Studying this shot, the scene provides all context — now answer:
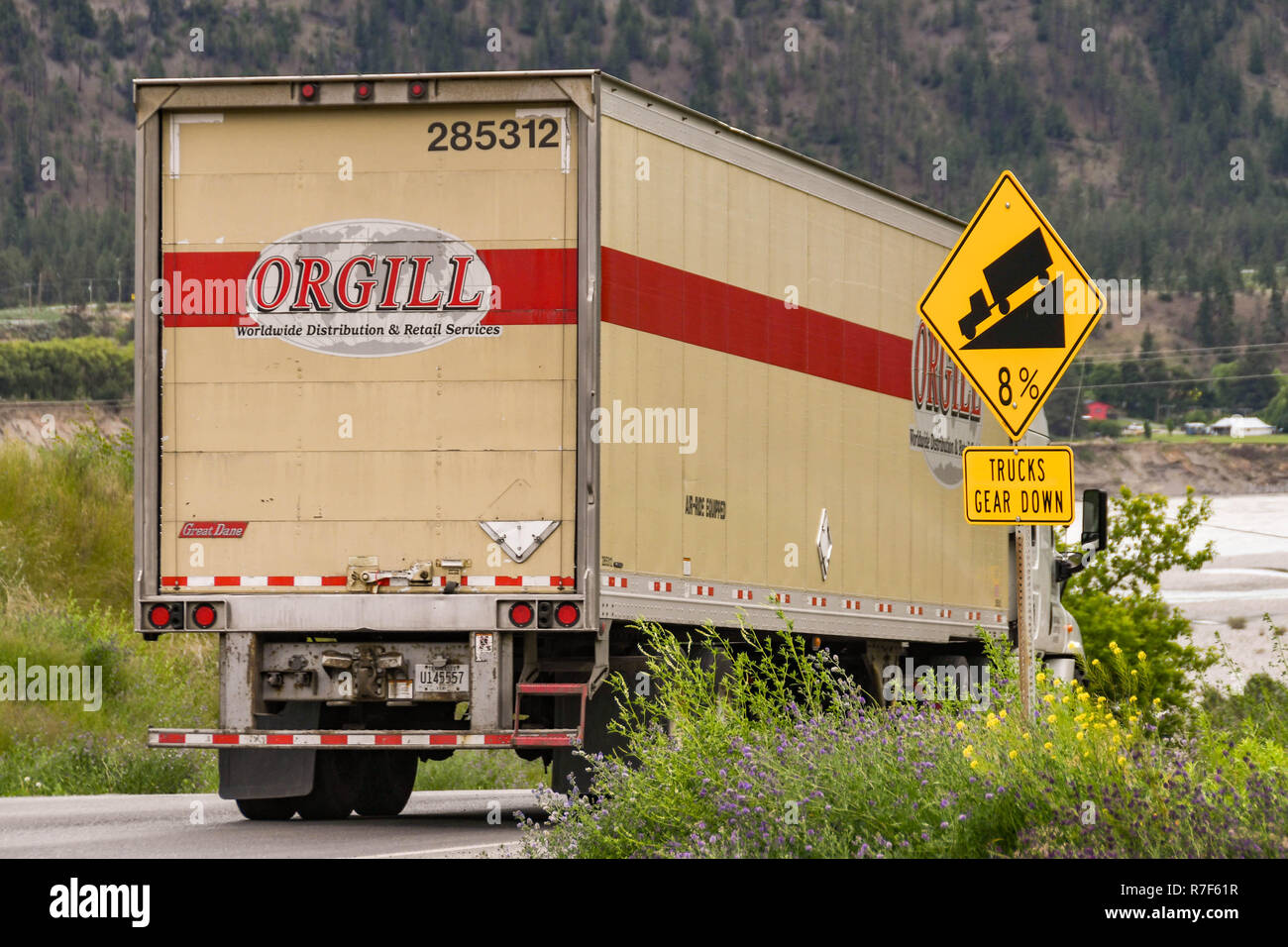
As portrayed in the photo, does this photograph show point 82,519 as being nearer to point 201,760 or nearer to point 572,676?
point 201,760

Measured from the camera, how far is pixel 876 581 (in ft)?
49.6

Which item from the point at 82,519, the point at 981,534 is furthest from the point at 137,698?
the point at 981,534

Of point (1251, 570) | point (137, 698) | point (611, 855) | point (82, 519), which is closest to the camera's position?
point (611, 855)

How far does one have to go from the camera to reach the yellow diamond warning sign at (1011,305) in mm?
9602

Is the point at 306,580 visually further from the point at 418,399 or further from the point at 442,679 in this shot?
the point at 418,399

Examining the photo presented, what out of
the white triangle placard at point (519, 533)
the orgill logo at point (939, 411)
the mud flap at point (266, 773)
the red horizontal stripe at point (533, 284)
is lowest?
the mud flap at point (266, 773)

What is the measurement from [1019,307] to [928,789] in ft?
9.41

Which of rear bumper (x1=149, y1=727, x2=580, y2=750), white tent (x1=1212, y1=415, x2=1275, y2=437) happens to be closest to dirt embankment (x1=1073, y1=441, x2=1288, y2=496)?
white tent (x1=1212, y1=415, x2=1275, y2=437)

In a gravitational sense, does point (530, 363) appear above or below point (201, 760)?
above

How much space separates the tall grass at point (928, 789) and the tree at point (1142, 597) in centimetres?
1665

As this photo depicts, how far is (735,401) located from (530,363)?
1815 millimetres

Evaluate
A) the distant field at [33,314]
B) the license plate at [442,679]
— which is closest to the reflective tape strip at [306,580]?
the license plate at [442,679]

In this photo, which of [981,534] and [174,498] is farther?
[981,534]

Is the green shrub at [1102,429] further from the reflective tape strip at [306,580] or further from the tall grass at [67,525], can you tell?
the reflective tape strip at [306,580]
